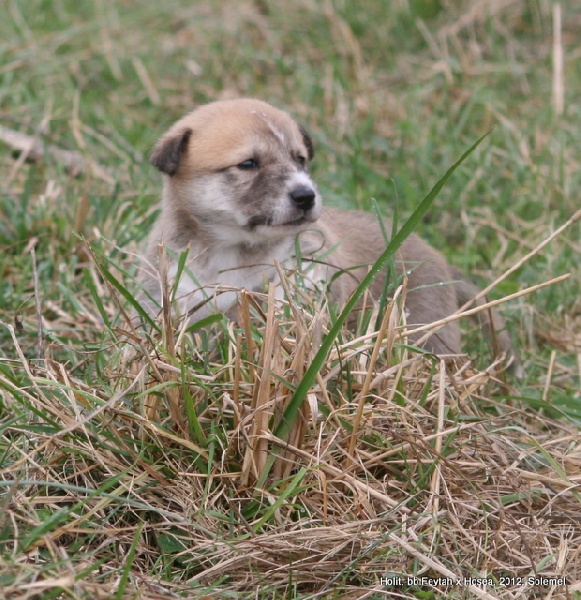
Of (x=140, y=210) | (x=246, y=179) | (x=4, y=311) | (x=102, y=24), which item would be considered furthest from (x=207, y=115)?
(x=102, y=24)

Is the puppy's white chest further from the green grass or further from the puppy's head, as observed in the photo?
the green grass

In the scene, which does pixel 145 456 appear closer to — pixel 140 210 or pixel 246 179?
pixel 246 179

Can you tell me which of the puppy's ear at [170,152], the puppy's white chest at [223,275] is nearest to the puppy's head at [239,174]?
the puppy's ear at [170,152]

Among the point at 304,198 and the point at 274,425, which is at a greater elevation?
the point at 304,198

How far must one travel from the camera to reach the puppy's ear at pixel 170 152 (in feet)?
17.0

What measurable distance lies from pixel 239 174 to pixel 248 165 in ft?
0.22

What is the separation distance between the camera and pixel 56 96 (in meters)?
8.23

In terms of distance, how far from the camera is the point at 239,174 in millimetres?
5133

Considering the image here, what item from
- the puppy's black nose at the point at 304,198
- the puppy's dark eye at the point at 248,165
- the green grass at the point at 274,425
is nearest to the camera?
the green grass at the point at 274,425

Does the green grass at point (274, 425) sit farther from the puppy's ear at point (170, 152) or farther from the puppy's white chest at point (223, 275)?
the puppy's ear at point (170, 152)

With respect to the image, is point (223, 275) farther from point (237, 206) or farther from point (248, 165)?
point (248, 165)

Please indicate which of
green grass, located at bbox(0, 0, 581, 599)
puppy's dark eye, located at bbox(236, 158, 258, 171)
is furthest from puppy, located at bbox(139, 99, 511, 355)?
green grass, located at bbox(0, 0, 581, 599)

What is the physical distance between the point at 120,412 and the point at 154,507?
38 centimetres

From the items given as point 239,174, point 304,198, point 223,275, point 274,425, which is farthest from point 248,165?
point 274,425
